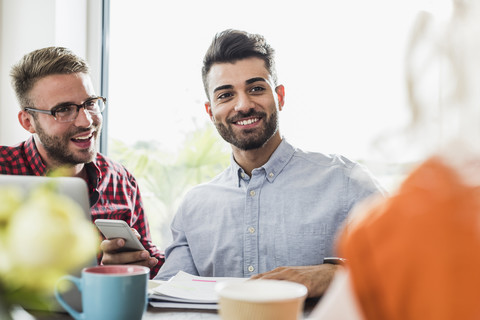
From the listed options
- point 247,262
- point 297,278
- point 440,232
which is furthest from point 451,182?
point 247,262

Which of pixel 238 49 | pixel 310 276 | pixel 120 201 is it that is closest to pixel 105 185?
pixel 120 201

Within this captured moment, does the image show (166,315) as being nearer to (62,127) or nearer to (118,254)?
(118,254)

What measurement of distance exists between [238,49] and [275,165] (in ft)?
1.59

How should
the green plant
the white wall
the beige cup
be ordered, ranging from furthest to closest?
the green plant
the white wall
the beige cup

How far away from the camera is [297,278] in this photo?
1137 mm

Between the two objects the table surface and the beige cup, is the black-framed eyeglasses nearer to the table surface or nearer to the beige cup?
the table surface

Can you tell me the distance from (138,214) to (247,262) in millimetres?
656

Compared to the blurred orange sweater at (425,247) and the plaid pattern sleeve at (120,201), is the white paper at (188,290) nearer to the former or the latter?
the blurred orange sweater at (425,247)

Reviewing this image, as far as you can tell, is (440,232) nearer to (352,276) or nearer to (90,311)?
(352,276)

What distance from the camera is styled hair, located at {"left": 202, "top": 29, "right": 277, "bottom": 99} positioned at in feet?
6.13

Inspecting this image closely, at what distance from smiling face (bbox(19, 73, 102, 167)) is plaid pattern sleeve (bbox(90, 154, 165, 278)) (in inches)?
4.9

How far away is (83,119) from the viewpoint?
6.40 ft

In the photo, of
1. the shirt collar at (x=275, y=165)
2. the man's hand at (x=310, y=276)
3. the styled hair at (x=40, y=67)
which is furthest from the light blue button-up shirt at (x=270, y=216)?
the styled hair at (x=40, y=67)

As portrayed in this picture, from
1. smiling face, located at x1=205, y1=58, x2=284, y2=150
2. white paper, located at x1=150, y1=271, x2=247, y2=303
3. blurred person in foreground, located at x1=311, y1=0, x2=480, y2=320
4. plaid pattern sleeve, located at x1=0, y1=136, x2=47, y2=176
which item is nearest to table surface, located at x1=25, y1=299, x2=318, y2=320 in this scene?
white paper, located at x1=150, y1=271, x2=247, y2=303
